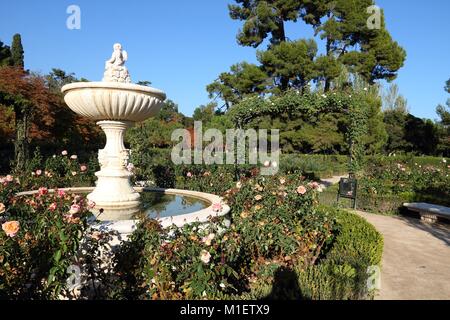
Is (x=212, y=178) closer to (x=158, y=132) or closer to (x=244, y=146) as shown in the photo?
(x=244, y=146)

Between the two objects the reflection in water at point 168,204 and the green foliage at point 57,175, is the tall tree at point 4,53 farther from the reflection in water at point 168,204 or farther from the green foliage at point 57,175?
the reflection in water at point 168,204

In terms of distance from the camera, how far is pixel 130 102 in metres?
5.08

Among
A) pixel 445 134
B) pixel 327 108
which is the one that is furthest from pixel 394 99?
pixel 327 108

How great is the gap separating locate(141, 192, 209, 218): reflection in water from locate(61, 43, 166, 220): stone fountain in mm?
388

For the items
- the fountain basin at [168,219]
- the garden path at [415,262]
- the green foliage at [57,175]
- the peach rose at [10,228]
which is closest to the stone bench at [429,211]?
the garden path at [415,262]

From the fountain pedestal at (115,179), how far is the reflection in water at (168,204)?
1.26ft

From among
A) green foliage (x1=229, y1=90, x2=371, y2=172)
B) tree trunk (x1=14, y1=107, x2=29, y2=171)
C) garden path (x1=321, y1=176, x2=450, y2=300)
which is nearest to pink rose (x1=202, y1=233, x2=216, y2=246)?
garden path (x1=321, y1=176, x2=450, y2=300)

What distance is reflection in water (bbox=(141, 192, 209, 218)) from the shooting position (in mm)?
5637

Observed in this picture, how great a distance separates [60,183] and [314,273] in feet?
24.3

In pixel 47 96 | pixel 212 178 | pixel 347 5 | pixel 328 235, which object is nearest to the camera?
pixel 328 235

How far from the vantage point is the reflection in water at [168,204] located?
222 inches
